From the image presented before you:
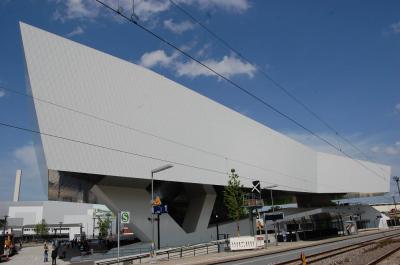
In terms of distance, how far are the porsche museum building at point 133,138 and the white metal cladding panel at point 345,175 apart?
28.0m

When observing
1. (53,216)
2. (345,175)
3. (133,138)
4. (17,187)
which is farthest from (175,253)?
(17,187)

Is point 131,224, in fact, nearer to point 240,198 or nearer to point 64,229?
point 240,198

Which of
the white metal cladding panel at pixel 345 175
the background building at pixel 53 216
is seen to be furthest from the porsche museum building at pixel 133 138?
the background building at pixel 53 216

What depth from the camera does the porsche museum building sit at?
3014 centimetres

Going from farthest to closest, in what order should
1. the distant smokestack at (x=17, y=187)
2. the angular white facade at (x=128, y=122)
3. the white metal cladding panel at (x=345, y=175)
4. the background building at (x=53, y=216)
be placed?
the distant smokestack at (x=17, y=187)
the background building at (x=53, y=216)
the white metal cladding panel at (x=345, y=175)
the angular white facade at (x=128, y=122)

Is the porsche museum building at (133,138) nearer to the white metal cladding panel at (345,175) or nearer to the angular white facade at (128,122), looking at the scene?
the angular white facade at (128,122)

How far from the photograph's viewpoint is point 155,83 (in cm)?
4075

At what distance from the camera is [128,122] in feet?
119

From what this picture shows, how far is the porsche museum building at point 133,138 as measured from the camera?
30141 millimetres

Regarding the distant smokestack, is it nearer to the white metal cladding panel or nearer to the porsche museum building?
the porsche museum building

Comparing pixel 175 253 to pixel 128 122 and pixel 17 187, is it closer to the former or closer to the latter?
pixel 128 122

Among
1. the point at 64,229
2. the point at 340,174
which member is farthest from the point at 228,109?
the point at 64,229

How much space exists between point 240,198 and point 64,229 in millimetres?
95184

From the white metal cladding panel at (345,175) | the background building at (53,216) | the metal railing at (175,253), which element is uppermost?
the white metal cladding panel at (345,175)
